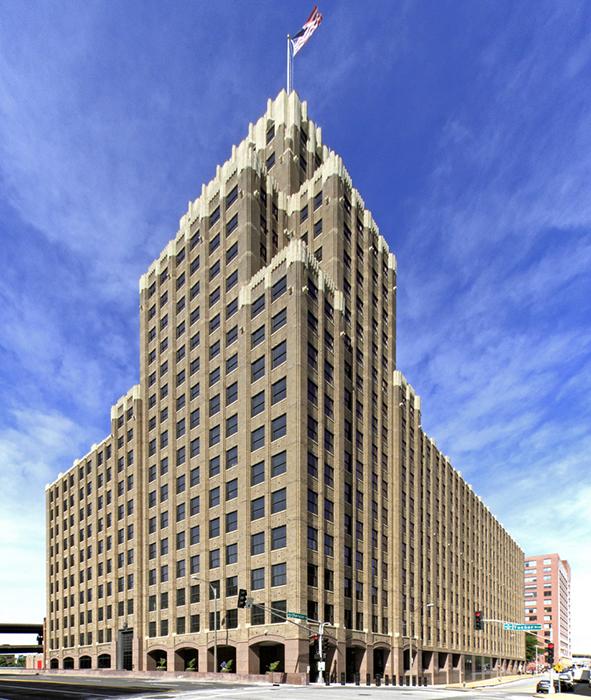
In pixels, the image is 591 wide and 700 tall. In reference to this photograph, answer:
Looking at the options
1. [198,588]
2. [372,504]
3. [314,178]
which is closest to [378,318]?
[314,178]

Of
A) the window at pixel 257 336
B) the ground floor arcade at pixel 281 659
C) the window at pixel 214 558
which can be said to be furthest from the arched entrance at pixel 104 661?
the window at pixel 257 336

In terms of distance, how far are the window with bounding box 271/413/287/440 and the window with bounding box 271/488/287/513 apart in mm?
5251

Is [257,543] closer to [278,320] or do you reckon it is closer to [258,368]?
[258,368]

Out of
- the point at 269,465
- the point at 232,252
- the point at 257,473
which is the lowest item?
the point at 257,473

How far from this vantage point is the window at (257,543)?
60569 millimetres

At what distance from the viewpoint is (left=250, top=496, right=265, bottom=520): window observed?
61.6 m

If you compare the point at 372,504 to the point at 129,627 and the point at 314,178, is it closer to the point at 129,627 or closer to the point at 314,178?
the point at 129,627

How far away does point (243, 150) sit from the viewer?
77500mm

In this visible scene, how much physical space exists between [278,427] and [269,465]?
3799mm

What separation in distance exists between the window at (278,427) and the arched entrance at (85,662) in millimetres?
54559

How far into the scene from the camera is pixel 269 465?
6194 cm

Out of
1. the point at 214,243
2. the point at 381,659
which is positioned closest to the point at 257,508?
the point at 381,659

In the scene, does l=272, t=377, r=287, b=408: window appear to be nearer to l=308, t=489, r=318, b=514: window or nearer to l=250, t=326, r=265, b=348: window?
l=250, t=326, r=265, b=348: window

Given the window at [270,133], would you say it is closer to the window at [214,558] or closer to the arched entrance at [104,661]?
the window at [214,558]
